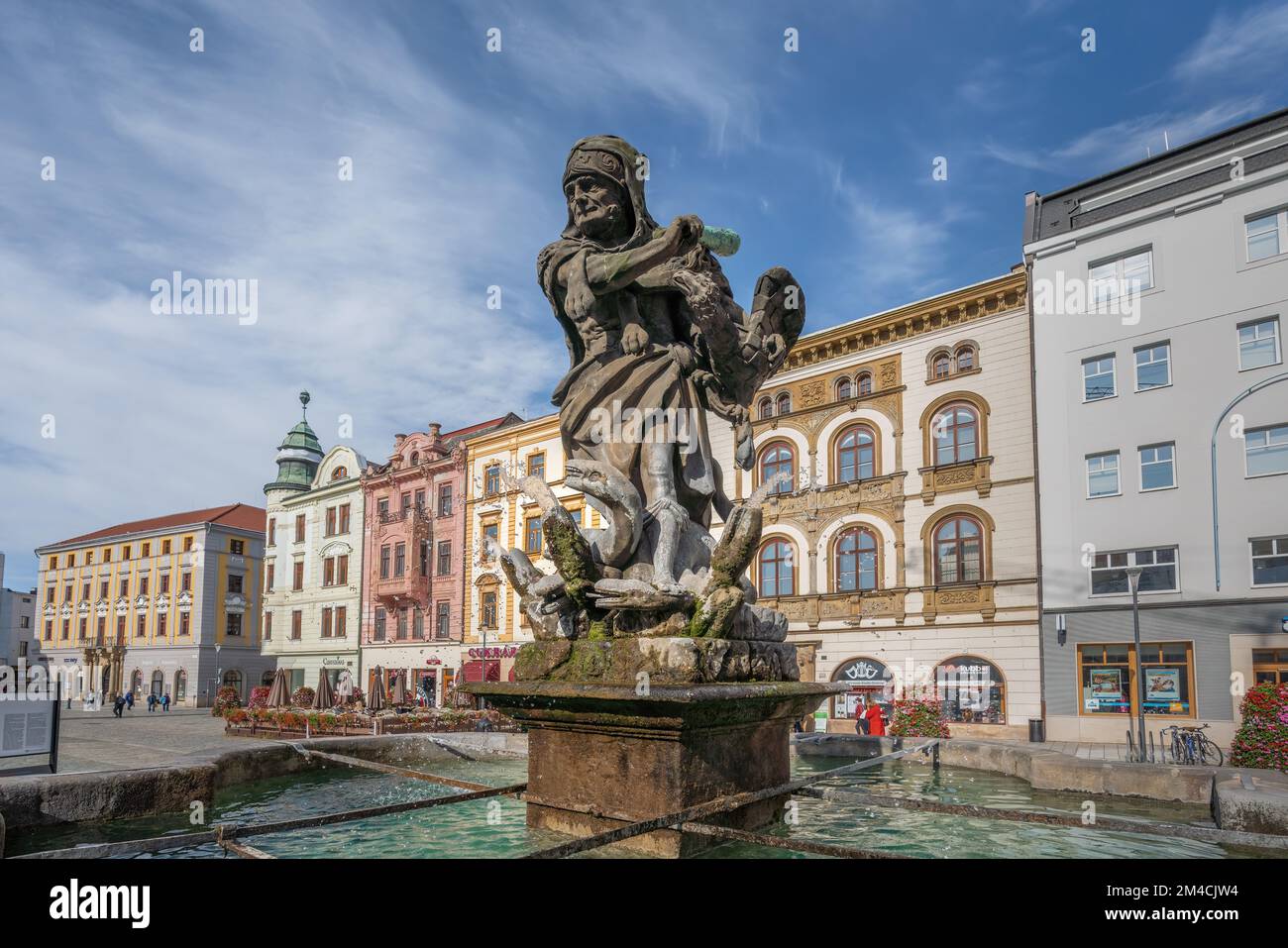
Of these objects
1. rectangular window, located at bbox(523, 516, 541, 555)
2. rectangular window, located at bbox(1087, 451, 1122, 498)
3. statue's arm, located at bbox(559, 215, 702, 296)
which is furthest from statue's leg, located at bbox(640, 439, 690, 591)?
rectangular window, located at bbox(523, 516, 541, 555)

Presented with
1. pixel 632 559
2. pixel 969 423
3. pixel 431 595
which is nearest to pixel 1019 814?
pixel 632 559

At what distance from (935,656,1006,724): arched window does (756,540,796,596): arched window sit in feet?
19.8

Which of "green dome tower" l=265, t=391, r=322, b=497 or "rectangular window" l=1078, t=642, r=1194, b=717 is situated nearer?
"rectangular window" l=1078, t=642, r=1194, b=717

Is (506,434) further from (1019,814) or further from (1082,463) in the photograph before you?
(1019,814)

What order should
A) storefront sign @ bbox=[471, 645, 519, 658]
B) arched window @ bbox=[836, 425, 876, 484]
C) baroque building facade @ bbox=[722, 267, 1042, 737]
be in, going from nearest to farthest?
baroque building facade @ bbox=[722, 267, 1042, 737] < arched window @ bbox=[836, 425, 876, 484] < storefront sign @ bbox=[471, 645, 519, 658]

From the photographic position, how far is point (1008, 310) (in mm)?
28000

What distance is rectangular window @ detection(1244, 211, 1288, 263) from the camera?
22844 millimetres

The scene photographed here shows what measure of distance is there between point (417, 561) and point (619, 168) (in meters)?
42.3

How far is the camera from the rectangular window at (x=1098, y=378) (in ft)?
83.4

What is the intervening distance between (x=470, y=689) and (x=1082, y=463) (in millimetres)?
24666

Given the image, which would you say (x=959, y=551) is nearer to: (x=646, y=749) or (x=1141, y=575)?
(x=1141, y=575)

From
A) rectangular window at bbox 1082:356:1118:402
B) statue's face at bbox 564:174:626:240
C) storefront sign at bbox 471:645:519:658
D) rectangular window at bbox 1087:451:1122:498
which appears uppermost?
rectangular window at bbox 1082:356:1118:402

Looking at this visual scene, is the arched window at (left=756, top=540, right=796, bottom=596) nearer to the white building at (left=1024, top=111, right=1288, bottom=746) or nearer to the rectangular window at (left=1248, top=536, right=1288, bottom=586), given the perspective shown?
the white building at (left=1024, top=111, right=1288, bottom=746)

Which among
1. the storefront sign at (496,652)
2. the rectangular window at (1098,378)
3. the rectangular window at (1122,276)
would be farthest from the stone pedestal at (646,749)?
the storefront sign at (496,652)
